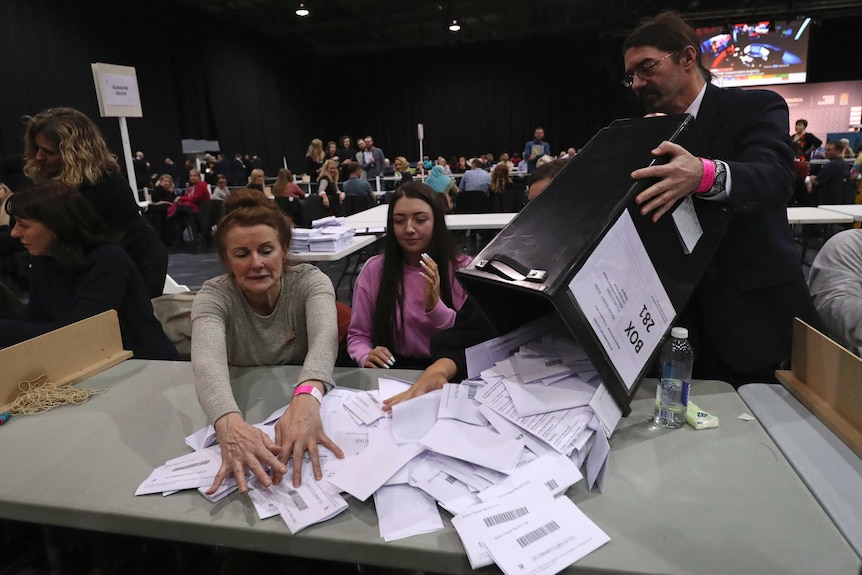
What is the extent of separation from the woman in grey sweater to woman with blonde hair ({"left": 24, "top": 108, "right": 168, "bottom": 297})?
104cm

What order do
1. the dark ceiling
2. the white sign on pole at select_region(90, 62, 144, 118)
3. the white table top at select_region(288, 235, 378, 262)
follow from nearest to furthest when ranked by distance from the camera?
the white sign on pole at select_region(90, 62, 144, 118), the white table top at select_region(288, 235, 378, 262), the dark ceiling

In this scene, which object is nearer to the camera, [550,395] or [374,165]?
[550,395]

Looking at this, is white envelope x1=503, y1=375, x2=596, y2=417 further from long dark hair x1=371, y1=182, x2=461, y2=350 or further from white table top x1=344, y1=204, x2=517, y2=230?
white table top x1=344, y1=204, x2=517, y2=230

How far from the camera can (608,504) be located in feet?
2.61

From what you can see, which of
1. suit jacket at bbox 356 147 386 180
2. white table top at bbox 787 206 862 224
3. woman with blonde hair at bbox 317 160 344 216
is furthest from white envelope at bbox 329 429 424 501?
suit jacket at bbox 356 147 386 180

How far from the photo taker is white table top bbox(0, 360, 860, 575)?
27.3 inches

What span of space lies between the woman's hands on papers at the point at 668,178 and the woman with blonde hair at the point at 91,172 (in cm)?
214

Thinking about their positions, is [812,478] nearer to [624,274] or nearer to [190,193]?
[624,274]

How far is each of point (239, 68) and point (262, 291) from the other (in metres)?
12.8

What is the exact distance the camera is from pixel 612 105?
47.4ft

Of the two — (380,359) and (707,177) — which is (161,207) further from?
(707,177)

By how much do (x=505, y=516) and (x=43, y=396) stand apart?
114 centimetres

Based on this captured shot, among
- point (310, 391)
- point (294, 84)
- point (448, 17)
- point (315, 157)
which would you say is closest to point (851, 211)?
point (310, 391)

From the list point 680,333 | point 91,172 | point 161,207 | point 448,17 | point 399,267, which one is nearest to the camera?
point 680,333
